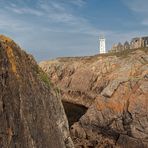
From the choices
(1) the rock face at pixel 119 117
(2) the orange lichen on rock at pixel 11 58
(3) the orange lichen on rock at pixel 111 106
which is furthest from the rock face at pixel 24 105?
(3) the orange lichen on rock at pixel 111 106

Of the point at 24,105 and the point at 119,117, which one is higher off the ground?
the point at 24,105

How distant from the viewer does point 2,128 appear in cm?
1156

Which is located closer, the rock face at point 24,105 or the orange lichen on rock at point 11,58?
the rock face at point 24,105

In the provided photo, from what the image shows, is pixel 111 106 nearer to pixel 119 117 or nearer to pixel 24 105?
pixel 119 117

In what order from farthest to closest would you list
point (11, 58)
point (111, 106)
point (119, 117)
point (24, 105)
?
point (111, 106) < point (119, 117) < point (11, 58) < point (24, 105)

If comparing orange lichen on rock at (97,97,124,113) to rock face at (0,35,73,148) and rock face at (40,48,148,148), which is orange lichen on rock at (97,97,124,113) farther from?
rock face at (0,35,73,148)

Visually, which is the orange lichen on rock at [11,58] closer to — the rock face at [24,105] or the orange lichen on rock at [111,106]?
the rock face at [24,105]

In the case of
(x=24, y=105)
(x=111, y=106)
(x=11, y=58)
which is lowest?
(x=111, y=106)

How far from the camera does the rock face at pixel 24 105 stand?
39.0 feet

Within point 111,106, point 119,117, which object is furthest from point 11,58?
point 111,106

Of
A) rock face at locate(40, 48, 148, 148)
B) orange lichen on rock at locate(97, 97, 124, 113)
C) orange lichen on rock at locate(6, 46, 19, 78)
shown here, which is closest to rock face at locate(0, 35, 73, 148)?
orange lichen on rock at locate(6, 46, 19, 78)

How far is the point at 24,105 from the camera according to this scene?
500 inches

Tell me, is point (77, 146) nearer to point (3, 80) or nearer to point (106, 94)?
point (106, 94)

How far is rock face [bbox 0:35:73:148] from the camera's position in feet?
39.0
